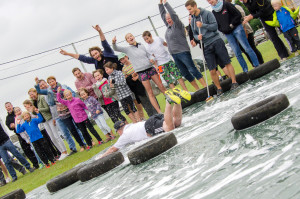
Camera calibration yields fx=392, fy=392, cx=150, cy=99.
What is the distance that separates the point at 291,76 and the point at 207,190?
335 cm

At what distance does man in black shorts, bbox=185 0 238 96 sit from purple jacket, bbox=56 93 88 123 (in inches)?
117

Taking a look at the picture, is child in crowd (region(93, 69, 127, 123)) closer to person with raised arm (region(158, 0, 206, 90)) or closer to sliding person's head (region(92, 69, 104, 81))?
sliding person's head (region(92, 69, 104, 81))

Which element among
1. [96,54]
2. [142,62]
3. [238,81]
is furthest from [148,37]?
[238,81]

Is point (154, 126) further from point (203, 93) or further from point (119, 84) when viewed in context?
point (119, 84)

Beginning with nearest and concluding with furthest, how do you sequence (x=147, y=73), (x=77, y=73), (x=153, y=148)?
(x=153, y=148) < (x=147, y=73) < (x=77, y=73)

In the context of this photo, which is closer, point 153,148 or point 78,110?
point 153,148

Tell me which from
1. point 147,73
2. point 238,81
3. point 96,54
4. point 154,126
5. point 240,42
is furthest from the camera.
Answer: point 96,54

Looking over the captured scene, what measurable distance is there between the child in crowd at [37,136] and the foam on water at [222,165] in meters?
3.62

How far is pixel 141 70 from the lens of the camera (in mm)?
7871

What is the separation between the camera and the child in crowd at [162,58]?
26.6 ft

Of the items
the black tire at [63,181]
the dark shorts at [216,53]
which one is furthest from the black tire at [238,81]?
the black tire at [63,181]

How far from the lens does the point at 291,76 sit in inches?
214

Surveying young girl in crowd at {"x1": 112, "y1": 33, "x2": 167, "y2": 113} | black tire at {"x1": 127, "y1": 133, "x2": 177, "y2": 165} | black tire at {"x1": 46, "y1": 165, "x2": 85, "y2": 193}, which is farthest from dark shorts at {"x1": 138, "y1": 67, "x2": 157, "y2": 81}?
black tire at {"x1": 127, "y1": 133, "x2": 177, "y2": 165}

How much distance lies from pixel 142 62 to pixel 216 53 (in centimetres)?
155
